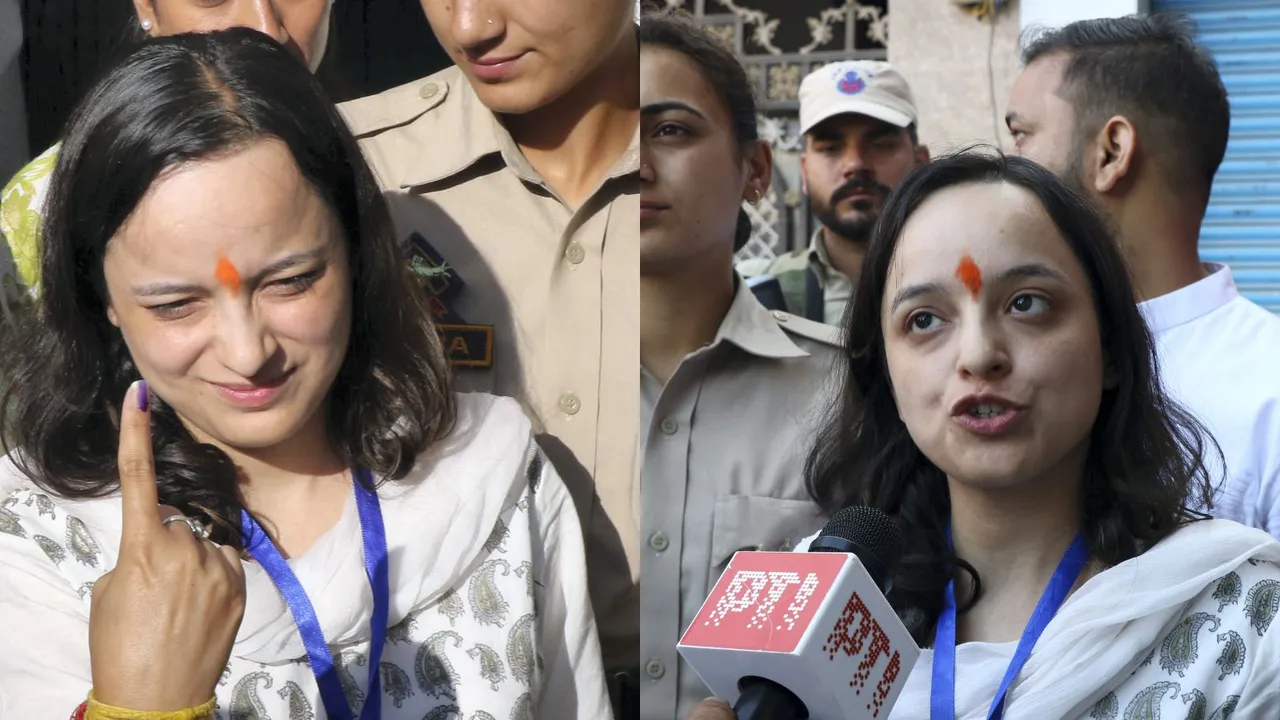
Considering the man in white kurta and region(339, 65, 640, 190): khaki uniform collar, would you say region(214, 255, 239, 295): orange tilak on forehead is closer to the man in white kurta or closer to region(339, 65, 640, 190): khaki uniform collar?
region(339, 65, 640, 190): khaki uniform collar

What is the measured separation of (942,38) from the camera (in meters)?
1.57

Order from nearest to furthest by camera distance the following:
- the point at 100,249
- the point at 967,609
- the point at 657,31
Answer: the point at 100,249 < the point at 967,609 < the point at 657,31

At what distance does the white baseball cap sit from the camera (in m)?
1.57

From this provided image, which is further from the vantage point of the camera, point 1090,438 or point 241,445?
point 1090,438

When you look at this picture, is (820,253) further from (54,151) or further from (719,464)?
(54,151)

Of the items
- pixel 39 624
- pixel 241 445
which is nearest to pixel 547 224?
pixel 241 445

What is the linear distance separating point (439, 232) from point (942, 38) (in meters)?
0.61

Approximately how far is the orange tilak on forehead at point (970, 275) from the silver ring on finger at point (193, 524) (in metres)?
0.79

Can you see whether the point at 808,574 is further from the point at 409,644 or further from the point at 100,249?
the point at 100,249

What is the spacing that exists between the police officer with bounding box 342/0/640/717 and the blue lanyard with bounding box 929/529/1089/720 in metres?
0.35

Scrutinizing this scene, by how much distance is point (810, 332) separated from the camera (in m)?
1.62

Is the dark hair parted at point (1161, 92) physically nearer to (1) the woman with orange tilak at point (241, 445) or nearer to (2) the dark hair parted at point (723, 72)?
(2) the dark hair parted at point (723, 72)

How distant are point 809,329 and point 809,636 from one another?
58 cm

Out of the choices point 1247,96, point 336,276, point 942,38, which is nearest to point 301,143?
point 336,276
